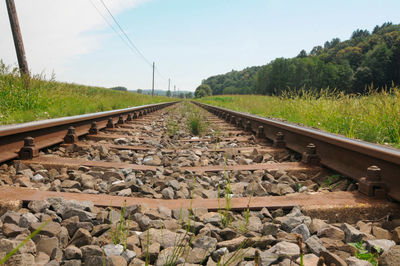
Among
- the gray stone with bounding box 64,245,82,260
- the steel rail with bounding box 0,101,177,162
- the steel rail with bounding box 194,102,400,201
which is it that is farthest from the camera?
the steel rail with bounding box 0,101,177,162

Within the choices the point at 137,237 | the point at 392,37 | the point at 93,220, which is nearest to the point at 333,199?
the point at 137,237

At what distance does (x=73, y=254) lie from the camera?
127cm

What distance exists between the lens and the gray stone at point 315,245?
136 cm

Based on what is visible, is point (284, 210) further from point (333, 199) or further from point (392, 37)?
point (392, 37)

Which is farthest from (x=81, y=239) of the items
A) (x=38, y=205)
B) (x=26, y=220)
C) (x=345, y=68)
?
(x=345, y=68)

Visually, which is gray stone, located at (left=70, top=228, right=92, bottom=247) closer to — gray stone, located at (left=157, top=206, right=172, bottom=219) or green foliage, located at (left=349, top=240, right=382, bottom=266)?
gray stone, located at (left=157, top=206, right=172, bottom=219)

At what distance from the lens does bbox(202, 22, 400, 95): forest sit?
62997 millimetres

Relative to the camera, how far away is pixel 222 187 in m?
2.44

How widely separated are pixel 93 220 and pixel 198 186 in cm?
95

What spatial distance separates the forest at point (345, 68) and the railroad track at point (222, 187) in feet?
206

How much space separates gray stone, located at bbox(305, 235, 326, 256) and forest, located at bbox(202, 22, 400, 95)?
64.2m

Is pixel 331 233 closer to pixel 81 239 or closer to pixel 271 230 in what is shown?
pixel 271 230

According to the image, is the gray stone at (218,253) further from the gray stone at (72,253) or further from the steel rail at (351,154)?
the steel rail at (351,154)

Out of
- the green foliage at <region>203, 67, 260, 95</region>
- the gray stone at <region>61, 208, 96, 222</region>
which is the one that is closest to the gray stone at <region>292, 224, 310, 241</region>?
the gray stone at <region>61, 208, 96, 222</region>
